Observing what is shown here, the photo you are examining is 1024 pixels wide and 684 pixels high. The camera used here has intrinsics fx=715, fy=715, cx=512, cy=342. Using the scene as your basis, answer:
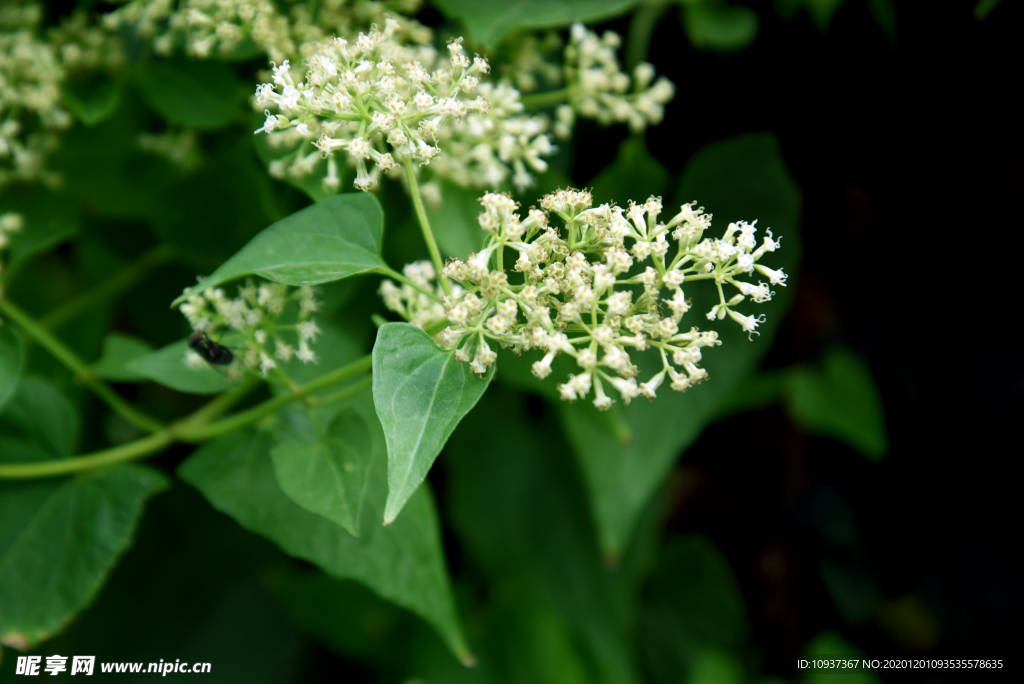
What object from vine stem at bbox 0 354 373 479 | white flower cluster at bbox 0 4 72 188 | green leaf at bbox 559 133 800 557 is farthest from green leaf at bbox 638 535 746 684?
white flower cluster at bbox 0 4 72 188

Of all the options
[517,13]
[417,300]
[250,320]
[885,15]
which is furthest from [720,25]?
[250,320]

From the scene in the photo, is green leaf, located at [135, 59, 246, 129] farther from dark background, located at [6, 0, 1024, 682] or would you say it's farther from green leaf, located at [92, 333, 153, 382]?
dark background, located at [6, 0, 1024, 682]

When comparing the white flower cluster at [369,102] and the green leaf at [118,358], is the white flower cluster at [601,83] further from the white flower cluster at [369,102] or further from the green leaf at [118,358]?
the green leaf at [118,358]

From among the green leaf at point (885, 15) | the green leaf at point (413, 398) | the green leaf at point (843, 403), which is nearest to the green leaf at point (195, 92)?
the green leaf at point (413, 398)

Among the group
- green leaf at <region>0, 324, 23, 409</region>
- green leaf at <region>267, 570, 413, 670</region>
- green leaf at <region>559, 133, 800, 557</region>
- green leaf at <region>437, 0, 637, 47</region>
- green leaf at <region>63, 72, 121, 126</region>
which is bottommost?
green leaf at <region>267, 570, 413, 670</region>

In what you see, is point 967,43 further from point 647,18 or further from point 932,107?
point 647,18

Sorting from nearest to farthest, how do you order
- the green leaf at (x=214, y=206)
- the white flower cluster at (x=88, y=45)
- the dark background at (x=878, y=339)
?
the white flower cluster at (x=88, y=45) < the green leaf at (x=214, y=206) < the dark background at (x=878, y=339)
